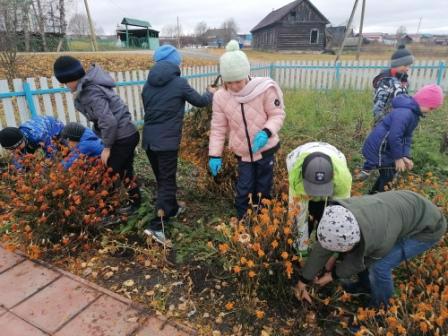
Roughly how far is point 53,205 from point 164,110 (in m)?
1.12

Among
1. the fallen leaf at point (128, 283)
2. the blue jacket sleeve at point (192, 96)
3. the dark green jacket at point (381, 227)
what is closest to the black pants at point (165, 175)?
the blue jacket sleeve at point (192, 96)

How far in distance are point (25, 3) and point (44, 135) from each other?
844 cm

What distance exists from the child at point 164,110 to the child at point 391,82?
8.24 feet

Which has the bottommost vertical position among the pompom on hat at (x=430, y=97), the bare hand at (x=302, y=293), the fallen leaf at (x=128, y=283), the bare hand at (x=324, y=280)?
the fallen leaf at (x=128, y=283)

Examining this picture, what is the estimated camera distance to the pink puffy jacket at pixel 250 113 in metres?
2.49

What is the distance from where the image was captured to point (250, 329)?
6.52 feet

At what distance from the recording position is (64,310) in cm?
211

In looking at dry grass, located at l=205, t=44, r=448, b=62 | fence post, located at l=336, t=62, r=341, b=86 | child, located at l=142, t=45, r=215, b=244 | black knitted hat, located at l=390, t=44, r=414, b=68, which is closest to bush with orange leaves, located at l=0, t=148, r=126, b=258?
child, located at l=142, t=45, r=215, b=244

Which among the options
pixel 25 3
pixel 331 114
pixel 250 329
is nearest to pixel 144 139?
pixel 250 329

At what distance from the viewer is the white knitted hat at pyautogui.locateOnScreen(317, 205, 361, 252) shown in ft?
5.51

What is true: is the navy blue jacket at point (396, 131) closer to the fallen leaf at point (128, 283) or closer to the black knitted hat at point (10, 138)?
the fallen leaf at point (128, 283)

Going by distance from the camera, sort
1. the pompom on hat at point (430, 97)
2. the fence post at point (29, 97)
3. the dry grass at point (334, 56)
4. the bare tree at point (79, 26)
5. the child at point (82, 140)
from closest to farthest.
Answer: the pompom on hat at point (430, 97) → the child at point (82, 140) → the fence post at point (29, 97) → the dry grass at point (334, 56) → the bare tree at point (79, 26)

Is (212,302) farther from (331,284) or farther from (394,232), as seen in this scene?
(394,232)

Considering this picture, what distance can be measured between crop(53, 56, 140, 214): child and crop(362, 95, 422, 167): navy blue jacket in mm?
2344
